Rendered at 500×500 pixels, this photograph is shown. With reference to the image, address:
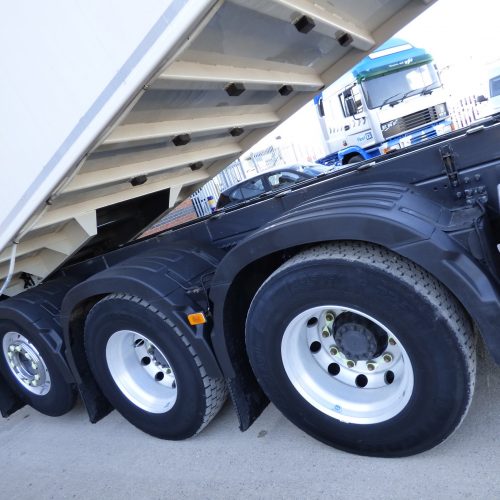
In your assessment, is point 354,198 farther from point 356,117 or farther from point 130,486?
point 356,117

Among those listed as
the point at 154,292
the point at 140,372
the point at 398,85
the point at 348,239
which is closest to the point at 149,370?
the point at 140,372

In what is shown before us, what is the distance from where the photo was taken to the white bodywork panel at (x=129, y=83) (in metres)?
2.04

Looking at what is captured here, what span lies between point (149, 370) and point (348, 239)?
6.33 feet

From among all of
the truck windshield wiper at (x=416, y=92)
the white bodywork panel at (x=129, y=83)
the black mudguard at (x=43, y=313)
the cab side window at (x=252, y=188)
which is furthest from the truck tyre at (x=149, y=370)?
the truck windshield wiper at (x=416, y=92)

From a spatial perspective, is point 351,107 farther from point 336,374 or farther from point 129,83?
point 129,83

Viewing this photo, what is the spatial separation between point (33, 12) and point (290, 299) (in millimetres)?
1881

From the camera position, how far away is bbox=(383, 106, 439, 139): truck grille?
35.9ft

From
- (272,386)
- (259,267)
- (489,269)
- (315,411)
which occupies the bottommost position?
(315,411)

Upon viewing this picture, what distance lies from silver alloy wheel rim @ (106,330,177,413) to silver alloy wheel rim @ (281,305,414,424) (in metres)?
1.13

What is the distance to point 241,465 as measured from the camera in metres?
2.69

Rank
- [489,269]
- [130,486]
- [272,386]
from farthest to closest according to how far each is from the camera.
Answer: [130,486]
[272,386]
[489,269]

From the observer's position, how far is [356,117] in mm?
11500

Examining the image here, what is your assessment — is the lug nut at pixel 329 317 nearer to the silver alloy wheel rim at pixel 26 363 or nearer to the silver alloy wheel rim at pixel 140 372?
the silver alloy wheel rim at pixel 140 372

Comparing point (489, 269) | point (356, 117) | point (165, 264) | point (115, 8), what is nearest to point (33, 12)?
point (115, 8)
